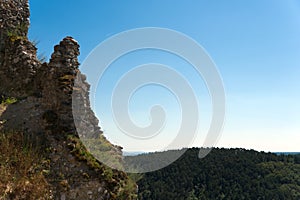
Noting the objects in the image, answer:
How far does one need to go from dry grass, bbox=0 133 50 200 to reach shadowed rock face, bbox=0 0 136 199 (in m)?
0.25

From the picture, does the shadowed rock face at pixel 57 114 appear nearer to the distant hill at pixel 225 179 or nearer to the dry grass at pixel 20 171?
the dry grass at pixel 20 171

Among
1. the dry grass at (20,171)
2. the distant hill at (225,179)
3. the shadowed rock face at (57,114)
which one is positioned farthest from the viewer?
the distant hill at (225,179)

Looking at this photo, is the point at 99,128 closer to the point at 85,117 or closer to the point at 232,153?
the point at 85,117

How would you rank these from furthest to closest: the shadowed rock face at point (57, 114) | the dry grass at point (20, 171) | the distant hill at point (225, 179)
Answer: the distant hill at point (225, 179)
the shadowed rock face at point (57, 114)
the dry grass at point (20, 171)

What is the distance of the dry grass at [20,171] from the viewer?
17.5 ft

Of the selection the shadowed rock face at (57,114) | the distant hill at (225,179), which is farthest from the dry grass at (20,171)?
the distant hill at (225,179)

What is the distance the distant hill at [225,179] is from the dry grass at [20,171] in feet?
166

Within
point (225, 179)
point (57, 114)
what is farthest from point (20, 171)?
point (225, 179)

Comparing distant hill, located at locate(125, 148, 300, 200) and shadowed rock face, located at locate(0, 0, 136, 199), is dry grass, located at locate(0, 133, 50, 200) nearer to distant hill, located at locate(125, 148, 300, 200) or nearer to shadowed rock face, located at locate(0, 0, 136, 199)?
shadowed rock face, located at locate(0, 0, 136, 199)

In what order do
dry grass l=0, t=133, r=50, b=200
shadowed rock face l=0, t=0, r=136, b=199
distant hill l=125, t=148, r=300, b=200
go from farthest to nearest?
distant hill l=125, t=148, r=300, b=200 → shadowed rock face l=0, t=0, r=136, b=199 → dry grass l=0, t=133, r=50, b=200

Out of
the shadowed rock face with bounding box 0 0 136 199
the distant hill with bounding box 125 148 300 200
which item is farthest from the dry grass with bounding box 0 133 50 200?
the distant hill with bounding box 125 148 300 200

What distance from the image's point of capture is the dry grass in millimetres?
5340

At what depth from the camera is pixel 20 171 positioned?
566cm

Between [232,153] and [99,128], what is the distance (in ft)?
230
